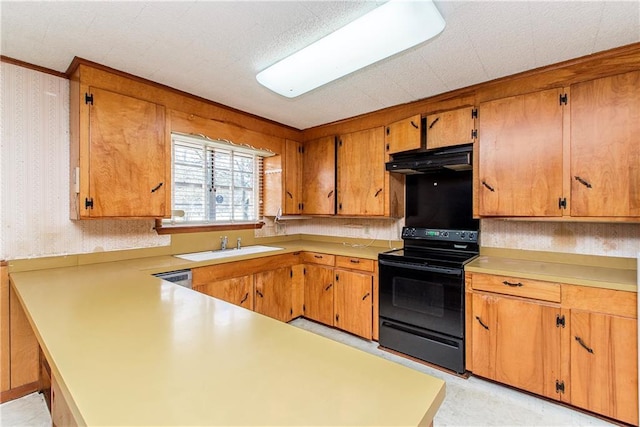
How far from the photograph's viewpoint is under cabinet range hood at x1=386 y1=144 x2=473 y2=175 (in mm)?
2504

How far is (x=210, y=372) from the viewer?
794 millimetres

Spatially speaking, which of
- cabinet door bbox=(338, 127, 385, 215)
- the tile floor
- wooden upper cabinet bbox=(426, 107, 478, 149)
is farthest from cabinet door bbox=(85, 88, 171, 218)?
wooden upper cabinet bbox=(426, 107, 478, 149)

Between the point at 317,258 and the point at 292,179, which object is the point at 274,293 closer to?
the point at 317,258

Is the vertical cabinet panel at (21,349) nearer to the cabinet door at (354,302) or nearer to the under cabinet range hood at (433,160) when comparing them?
the cabinet door at (354,302)

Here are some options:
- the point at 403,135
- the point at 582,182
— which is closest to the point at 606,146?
the point at 582,182

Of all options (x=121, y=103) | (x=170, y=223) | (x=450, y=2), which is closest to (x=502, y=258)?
(x=450, y=2)

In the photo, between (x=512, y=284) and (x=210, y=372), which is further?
(x=512, y=284)

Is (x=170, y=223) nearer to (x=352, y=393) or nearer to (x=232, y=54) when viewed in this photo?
(x=232, y=54)

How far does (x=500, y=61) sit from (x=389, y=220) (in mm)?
1793

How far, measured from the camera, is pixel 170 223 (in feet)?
9.15

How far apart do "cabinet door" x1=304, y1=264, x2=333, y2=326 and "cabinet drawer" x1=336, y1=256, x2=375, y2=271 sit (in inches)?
6.1

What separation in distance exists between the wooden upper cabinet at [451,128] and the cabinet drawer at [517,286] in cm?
113

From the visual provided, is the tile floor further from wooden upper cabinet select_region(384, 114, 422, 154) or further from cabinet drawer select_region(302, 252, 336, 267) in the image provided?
wooden upper cabinet select_region(384, 114, 422, 154)

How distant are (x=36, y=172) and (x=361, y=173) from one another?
8.86 feet
